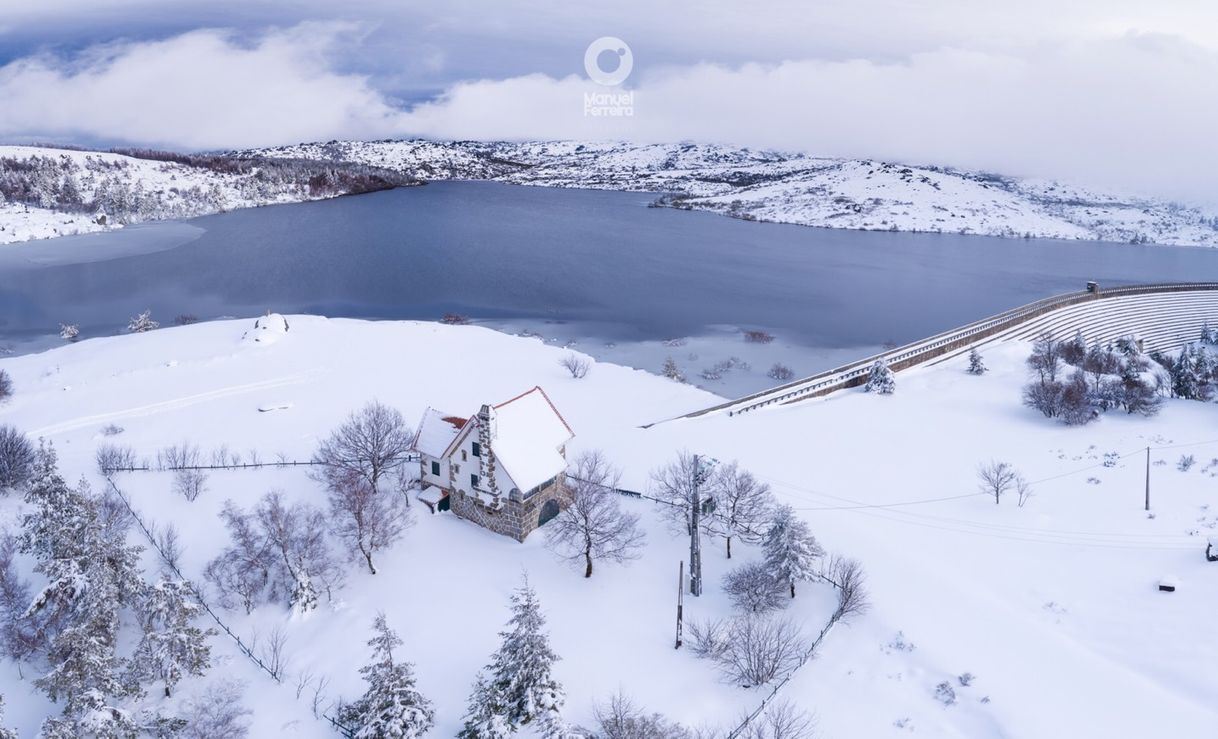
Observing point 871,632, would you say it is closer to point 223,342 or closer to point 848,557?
point 848,557

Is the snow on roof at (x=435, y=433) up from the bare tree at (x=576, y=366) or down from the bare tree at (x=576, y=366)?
up

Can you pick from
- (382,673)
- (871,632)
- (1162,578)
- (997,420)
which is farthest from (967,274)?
(382,673)

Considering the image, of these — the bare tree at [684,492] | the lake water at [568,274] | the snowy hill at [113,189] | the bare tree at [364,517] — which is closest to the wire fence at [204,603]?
the bare tree at [364,517]

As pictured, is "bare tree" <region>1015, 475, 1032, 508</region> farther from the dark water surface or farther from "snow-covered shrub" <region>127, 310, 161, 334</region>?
"snow-covered shrub" <region>127, 310, 161, 334</region>

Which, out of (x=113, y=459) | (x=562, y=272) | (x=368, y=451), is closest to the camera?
(x=368, y=451)

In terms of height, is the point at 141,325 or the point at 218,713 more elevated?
the point at 141,325

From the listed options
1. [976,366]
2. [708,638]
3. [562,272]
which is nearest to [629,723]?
[708,638]

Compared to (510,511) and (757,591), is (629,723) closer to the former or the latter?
(757,591)

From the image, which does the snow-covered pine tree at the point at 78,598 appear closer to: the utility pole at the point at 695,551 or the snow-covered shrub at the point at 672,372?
the utility pole at the point at 695,551
